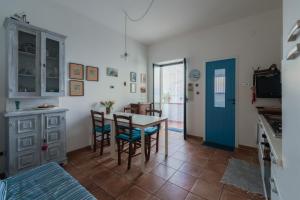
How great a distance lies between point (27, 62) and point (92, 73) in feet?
4.03

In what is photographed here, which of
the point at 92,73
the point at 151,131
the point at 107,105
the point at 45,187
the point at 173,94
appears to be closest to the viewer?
the point at 45,187

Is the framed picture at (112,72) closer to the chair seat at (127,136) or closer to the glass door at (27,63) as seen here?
the glass door at (27,63)

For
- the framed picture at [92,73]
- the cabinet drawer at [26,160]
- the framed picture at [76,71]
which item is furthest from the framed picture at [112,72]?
the cabinet drawer at [26,160]

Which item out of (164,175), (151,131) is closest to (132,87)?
(151,131)

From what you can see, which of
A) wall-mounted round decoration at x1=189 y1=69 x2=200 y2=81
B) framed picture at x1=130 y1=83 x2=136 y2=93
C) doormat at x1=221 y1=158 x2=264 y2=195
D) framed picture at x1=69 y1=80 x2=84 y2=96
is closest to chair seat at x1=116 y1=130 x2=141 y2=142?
framed picture at x1=69 y1=80 x2=84 y2=96

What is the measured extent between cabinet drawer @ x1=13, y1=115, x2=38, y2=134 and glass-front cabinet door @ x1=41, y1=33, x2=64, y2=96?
1.40 feet

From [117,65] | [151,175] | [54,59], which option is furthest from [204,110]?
[54,59]

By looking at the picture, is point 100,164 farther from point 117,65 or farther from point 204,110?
point 204,110

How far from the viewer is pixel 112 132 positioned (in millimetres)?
2750

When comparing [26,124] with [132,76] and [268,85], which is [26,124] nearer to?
[132,76]

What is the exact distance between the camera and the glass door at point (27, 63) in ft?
6.88

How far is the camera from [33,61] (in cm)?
224

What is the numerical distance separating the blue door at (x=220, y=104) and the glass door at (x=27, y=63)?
143 inches

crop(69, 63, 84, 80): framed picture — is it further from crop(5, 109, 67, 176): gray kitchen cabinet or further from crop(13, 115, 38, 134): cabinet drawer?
crop(13, 115, 38, 134): cabinet drawer
